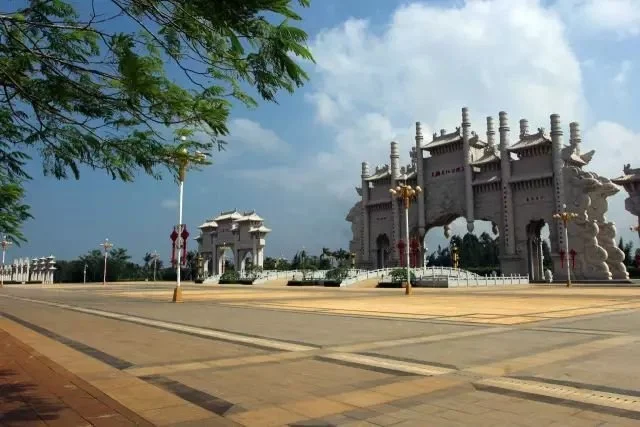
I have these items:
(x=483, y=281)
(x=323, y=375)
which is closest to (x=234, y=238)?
(x=483, y=281)

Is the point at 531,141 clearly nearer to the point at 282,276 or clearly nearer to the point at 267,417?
the point at 282,276

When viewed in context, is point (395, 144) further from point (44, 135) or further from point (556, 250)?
point (44, 135)

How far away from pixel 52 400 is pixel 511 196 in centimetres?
6051

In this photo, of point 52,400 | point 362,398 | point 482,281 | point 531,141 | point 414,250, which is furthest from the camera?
point 414,250

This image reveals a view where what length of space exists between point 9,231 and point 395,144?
222 ft

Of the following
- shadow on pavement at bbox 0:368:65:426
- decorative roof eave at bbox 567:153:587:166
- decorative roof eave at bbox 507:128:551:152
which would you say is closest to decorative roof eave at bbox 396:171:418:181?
decorative roof eave at bbox 507:128:551:152

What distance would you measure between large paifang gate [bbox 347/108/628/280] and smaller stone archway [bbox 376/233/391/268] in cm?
24

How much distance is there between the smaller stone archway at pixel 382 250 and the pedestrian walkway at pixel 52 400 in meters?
71.1

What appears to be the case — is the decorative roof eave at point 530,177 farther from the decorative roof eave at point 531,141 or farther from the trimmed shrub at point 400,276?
the trimmed shrub at point 400,276

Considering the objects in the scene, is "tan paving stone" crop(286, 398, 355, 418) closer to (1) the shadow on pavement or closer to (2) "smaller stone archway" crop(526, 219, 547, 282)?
(1) the shadow on pavement

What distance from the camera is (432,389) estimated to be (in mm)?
5863

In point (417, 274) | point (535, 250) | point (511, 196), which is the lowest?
point (417, 274)

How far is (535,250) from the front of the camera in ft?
203

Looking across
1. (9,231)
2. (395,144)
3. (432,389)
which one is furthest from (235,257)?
(432,389)
